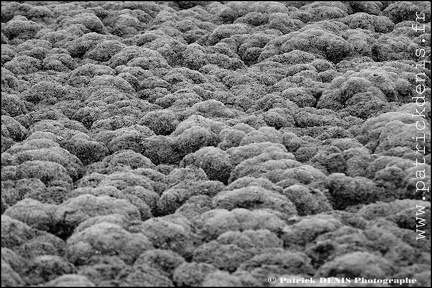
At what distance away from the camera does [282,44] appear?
11570mm

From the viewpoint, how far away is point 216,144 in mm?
8727

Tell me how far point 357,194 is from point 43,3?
409 inches

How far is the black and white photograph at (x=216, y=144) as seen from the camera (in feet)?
20.4

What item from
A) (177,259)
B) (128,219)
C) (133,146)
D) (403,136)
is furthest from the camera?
(133,146)

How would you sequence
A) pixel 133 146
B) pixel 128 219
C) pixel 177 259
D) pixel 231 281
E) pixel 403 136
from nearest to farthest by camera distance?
pixel 231 281
pixel 177 259
pixel 128 219
pixel 403 136
pixel 133 146

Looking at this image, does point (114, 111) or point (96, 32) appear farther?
point (96, 32)

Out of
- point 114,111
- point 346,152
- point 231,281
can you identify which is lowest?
point 231,281

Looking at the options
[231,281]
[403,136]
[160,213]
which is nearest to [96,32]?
[160,213]

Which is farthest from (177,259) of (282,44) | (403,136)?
(282,44)

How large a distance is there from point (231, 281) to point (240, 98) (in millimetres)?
4806

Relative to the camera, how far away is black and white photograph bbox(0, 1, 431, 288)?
6.22 metres

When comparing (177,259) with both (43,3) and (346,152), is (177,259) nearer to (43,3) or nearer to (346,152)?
(346,152)

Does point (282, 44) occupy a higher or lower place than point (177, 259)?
higher

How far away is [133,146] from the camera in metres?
8.86
